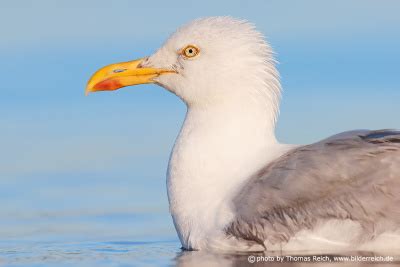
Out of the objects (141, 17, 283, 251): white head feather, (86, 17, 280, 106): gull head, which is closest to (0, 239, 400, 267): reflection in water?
(141, 17, 283, 251): white head feather

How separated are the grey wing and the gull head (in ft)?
4.17

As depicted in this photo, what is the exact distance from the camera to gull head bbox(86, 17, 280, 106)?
15938 millimetres

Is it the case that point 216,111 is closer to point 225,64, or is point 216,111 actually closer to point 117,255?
point 225,64

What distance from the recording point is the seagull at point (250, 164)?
14719 mm

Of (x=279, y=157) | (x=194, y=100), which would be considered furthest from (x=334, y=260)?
(x=194, y=100)

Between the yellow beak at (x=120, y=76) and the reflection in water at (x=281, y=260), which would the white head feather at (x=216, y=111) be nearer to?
the yellow beak at (x=120, y=76)

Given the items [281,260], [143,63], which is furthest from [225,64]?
[281,260]

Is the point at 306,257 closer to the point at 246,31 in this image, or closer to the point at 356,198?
the point at 356,198

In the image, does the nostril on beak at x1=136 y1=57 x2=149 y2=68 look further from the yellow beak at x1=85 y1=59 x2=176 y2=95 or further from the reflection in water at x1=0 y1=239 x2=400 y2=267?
the reflection in water at x1=0 y1=239 x2=400 y2=267

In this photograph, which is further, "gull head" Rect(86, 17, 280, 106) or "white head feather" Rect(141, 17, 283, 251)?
"gull head" Rect(86, 17, 280, 106)

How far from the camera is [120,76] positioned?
1638cm

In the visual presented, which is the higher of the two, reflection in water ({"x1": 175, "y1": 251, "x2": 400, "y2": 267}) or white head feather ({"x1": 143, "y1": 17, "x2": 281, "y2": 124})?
white head feather ({"x1": 143, "y1": 17, "x2": 281, "y2": 124})

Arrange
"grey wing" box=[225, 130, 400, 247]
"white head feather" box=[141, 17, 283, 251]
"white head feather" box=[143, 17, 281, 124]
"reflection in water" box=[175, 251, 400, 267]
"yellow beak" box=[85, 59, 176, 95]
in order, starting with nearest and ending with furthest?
1. "reflection in water" box=[175, 251, 400, 267]
2. "grey wing" box=[225, 130, 400, 247]
3. "white head feather" box=[141, 17, 283, 251]
4. "white head feather" box=[143, 17, 281, 124]
5. "yellow beak" box=[85, 59, 176, 95]

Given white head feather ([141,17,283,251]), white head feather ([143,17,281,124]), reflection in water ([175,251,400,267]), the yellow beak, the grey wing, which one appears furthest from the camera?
the yellow beak
